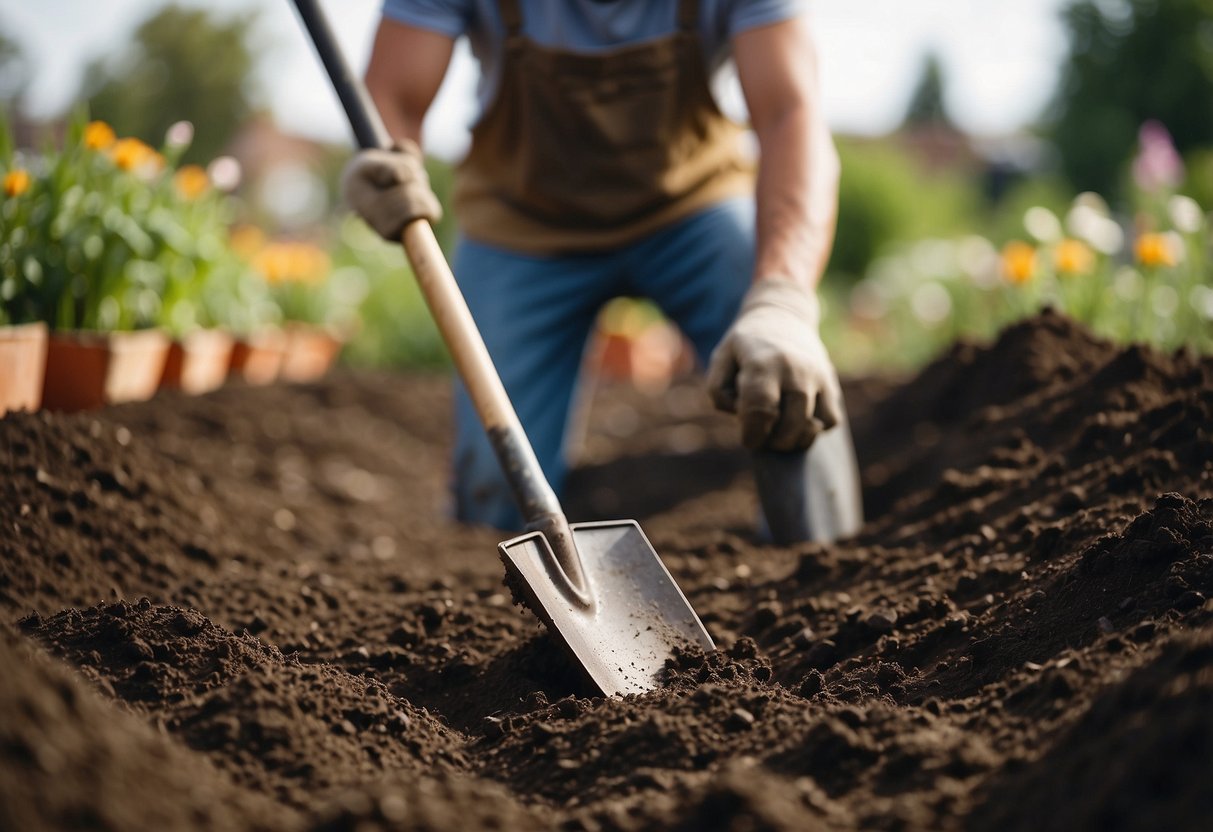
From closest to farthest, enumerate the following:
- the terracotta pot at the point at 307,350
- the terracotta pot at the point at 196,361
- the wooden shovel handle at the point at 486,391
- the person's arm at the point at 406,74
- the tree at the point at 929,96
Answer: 1. the wooden shovel handle at the point at 486,391
2. the person's arm at the point at 406,74
3. the terracotta pot at the point at 196,361
4. the terracotta pot at the point at 307,350
5. the tree at the point at 929,96

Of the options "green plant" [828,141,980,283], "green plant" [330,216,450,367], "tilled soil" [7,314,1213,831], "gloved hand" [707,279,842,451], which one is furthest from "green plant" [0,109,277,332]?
"green plant" [828,141,980,283]

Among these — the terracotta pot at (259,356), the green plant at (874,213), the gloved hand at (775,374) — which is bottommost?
the green plant at (874,213)

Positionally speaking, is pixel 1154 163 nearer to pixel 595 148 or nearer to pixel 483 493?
pixel 595 148

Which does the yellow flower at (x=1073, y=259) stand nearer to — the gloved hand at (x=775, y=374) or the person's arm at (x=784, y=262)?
the person's arm at (x=784, y=262)

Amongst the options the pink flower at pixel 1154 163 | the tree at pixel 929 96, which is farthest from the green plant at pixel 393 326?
the tree at pixel 929 96

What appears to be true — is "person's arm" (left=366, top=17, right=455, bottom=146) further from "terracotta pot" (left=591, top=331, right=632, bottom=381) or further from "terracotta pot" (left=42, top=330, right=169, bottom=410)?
"terracotta pot" (left=591, top=331, right=632, bottom=381)

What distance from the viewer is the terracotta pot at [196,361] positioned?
372 centimetres

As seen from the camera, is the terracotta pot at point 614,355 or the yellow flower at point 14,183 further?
the terracotta pot at point 614,355

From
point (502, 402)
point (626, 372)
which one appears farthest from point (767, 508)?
point (626, 372)

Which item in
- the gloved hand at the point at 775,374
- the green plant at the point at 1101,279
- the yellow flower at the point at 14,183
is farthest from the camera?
the green plant at the point at 1101,279

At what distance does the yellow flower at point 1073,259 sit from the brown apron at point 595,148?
1.13 m

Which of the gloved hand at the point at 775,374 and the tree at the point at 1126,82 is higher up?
the gloved hand at the point at 775,374

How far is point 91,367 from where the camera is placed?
10.1 feet

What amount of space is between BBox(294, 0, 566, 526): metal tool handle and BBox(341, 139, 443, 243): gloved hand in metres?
0.03
